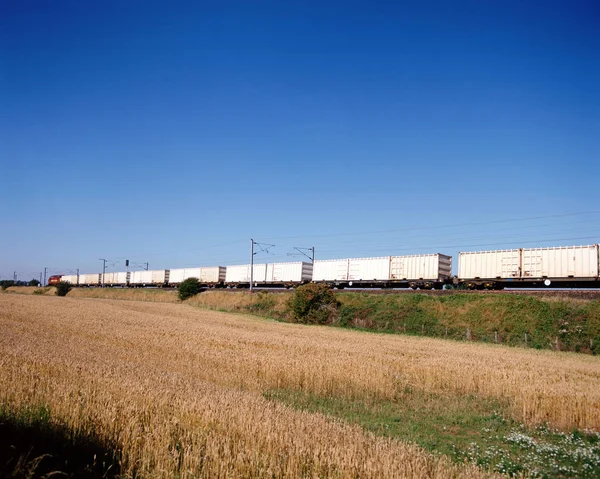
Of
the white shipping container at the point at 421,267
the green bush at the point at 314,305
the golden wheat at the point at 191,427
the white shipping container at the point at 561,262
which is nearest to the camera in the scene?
→ the golden wheat at the point at 191,427

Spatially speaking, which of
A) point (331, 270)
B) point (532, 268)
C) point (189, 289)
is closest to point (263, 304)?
point (331, 270)

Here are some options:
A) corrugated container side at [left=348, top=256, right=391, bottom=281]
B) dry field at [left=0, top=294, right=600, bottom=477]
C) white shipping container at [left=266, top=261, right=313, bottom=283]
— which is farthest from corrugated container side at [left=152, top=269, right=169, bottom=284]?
dry field at [left=0, top=294, right=600, bottom=477]

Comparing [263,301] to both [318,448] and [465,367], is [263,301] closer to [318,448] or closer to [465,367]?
[465,367]

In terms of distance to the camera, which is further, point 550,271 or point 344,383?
point 550,271

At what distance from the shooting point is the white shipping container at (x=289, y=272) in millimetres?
66575

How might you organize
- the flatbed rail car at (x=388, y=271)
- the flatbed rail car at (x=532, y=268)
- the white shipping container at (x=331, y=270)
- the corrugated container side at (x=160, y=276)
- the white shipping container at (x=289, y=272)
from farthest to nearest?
the corrugated container side at (x=160, y=276)
the white shipping container at (x=289, y=272)
the white shipping container at (x=331, y=270)
the flatbed rail car at (x=388, y=271)
the flatbed rail car at (x=532, y=268)

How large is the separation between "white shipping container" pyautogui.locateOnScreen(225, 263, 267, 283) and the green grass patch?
61.4 m

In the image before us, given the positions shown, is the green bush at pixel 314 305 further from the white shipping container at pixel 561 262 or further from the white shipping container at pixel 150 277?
the white shipping container at pixel 150 277

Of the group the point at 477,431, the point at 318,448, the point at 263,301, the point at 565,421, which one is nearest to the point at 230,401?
the point at 318,448

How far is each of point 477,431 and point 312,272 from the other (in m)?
57.1

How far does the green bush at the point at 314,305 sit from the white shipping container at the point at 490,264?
14.0 meters

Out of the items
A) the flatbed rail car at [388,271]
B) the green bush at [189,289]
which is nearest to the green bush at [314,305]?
the flatbed rail car at [388,271]

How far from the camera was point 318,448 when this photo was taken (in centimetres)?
615

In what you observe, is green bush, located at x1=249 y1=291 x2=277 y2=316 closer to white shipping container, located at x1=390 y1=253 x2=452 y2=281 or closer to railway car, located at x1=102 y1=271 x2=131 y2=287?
white shipping container, located at x1=390 y1=253 x2=452 y2=281
